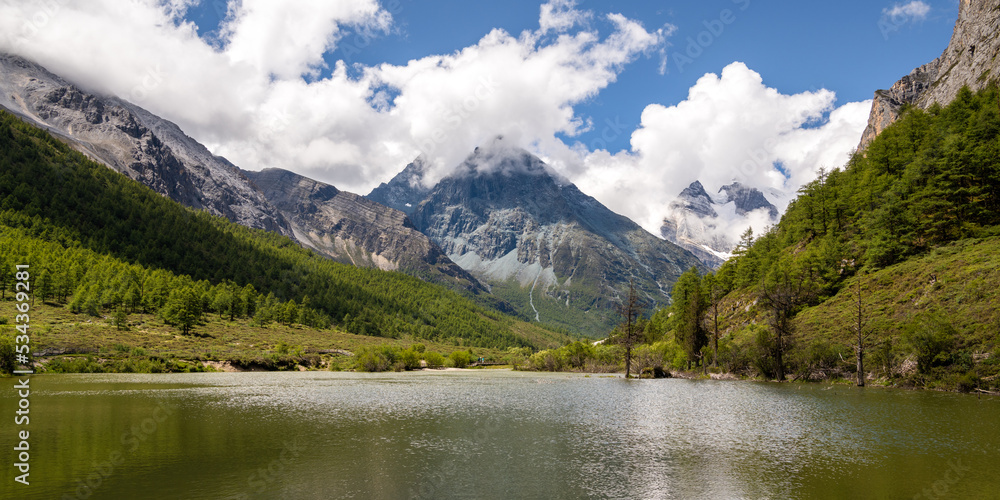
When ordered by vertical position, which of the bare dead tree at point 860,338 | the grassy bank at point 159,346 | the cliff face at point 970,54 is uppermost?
the cliff face at point 970,54

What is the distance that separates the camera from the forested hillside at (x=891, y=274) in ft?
184

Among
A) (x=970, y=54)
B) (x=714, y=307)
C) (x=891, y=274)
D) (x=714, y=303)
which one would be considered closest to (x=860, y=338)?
(x=891, y=274)

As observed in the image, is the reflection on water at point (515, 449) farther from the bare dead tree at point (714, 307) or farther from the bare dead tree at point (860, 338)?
the bare dead tree at point (714, 307)

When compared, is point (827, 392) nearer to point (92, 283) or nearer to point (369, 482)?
point (369, 482)

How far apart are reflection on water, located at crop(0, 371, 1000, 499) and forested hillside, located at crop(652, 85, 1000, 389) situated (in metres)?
9.59

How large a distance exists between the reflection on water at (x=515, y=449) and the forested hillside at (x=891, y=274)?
959 centimetres

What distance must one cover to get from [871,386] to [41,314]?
16190 cm

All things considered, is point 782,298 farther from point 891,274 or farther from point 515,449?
point 515,449

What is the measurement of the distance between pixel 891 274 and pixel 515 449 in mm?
73606

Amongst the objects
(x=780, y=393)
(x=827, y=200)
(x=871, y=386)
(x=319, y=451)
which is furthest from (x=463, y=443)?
(x=827, y=200)

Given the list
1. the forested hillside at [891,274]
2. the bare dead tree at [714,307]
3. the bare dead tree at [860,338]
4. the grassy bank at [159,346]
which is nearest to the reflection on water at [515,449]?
the forested hillside at [891,274]

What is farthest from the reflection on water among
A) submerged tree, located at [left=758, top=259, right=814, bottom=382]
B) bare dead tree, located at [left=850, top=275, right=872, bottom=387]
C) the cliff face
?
the cliff face

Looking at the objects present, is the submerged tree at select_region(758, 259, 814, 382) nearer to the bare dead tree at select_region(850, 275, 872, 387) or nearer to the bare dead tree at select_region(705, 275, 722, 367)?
the bare dead tree at select_region(705, 275, 722, 367)

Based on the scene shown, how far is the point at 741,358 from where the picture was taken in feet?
281
